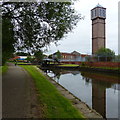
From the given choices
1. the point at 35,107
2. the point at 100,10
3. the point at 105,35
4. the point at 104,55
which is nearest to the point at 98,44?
the point at 105,35

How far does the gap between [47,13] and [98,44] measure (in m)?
66.7

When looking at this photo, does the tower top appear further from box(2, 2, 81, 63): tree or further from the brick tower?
box(2, 2, 81, 63): tree

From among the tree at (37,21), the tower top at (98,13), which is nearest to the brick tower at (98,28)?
the tower top at (98,13)

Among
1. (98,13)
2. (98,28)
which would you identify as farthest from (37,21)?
(98,13)

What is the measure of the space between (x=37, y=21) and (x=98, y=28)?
231 feet

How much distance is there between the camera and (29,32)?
10.1 meters

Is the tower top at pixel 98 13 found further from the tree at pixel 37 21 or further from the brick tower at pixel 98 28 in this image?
the tree at pixel 37 21

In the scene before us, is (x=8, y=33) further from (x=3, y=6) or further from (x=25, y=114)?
(x=25, y=114)

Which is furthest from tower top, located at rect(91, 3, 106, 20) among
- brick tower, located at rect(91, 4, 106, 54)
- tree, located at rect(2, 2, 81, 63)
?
tree, located at rect(2, 2, 81, 63)

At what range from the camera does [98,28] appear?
247 feet

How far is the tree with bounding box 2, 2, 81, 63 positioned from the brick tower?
6541 centimetres

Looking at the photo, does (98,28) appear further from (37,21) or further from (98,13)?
(37,21)

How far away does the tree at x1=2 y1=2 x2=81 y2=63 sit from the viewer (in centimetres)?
927

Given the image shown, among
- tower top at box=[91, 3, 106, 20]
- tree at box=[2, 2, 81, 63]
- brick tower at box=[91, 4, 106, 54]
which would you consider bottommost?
tree at box=[2, 2, 81, 63]
